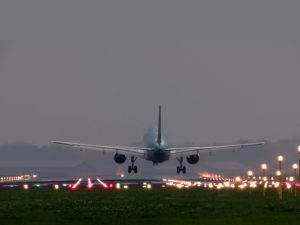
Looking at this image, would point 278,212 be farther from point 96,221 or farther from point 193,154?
point 193,154

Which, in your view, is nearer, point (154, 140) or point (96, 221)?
point (96, 221)

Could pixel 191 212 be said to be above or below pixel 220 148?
below

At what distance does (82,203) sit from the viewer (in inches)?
2010

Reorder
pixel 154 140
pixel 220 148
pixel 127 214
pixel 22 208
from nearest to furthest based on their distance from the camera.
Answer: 1. pixel 127 214
2. pixel 22 208
3. pixel 154 140
4. pixel 220 148

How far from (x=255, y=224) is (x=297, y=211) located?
9.02 metres

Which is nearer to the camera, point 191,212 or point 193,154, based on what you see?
point 191,212

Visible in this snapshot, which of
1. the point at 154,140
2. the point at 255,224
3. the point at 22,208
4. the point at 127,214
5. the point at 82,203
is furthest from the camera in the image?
the point at 154,140

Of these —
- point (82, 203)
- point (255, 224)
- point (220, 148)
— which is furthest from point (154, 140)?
point (255, 224)

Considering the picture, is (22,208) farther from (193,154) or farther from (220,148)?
(220,148)

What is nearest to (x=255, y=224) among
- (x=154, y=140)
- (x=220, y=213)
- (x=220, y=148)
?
(x=220, y=213)

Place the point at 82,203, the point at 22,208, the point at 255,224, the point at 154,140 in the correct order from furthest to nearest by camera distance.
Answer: the point at 154,140 < the point at 82,203 < the point at 22,208 < the point at 255,224

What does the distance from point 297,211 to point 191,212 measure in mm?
6592

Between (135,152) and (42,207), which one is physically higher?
(135,152)

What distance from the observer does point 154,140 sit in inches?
4107
